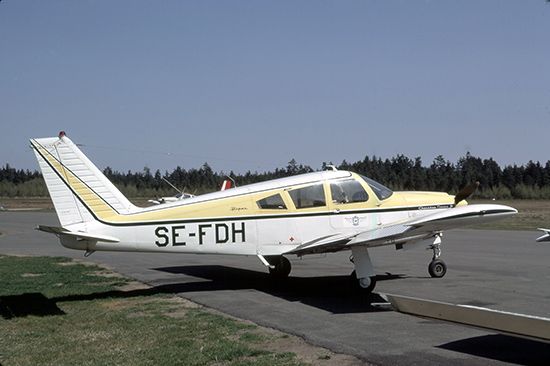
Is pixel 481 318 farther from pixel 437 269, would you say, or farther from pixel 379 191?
pixel 437 269

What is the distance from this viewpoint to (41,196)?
127750 millimetres

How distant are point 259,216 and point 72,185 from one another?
3.96 m

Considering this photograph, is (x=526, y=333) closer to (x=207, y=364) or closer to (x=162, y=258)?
(x=207, y=364)

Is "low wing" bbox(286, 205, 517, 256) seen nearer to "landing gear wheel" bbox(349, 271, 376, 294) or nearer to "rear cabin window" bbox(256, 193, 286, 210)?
"landing gear wheel" bbox(349, 271, 376, 294)

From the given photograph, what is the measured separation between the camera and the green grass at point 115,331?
6.37 metres

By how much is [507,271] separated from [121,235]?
32.2ft

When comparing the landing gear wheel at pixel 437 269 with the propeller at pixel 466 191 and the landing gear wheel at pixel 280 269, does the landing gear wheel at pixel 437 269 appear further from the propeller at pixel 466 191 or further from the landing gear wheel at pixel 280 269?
the landing gear wheel at pixel 280 269

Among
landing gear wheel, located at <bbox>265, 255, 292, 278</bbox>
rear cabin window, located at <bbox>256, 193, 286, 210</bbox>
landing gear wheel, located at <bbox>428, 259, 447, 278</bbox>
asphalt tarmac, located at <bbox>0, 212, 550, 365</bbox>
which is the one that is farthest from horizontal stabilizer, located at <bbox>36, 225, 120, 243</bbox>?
landing gear wheel, located at <bbox>428, 259, 447, 278</bbox>

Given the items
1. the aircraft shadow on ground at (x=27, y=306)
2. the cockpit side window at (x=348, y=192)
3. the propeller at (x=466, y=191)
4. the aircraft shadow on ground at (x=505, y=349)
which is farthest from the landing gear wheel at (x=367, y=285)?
the aircraft shadow on ground at (x=27, y=306)

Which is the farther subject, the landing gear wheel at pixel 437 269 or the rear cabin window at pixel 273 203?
the landing gear wheel at pixel 437 269

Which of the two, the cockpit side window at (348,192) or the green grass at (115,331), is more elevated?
the cockpit side window at (348,192)

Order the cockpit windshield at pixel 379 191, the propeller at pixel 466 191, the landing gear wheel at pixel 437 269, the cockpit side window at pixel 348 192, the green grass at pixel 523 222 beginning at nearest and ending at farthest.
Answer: the propeller at pixel 466 191 → the cockpit side window at pixel 348 192 → the cockpit windshield at pixel 379 191 → the landing gear wheel at pixel 437 269 → the green grass at pixel 523 222

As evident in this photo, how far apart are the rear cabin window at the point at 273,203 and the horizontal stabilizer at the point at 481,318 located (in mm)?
5905

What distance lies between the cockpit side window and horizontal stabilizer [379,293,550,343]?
6111 mm
